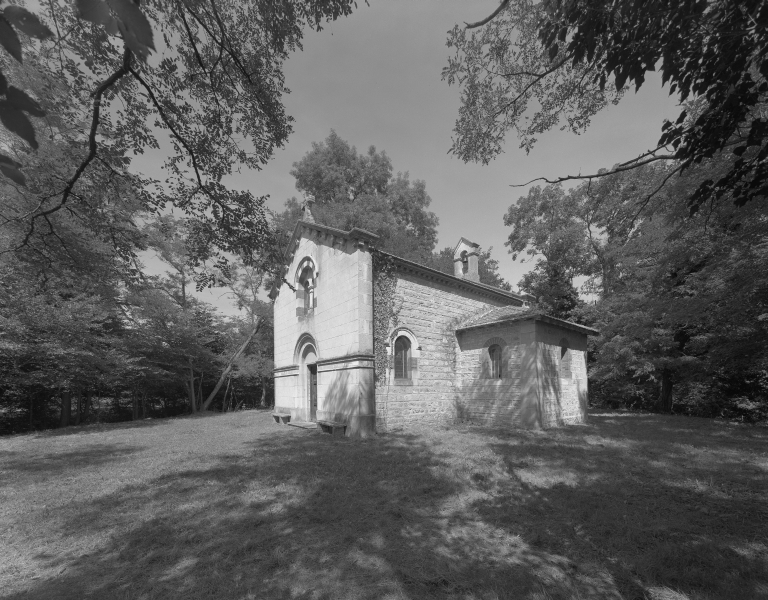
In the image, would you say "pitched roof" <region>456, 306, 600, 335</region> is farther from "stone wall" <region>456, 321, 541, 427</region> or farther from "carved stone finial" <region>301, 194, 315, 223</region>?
"carved stone finial" <region>301, 194, 315, 223</region>

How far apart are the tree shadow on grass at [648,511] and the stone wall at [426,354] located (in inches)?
179

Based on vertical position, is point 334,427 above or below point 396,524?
above

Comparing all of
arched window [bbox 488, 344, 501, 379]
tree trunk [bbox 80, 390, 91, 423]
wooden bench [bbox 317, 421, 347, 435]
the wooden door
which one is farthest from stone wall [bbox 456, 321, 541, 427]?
tree trunk [bbox 80, 390, 91, 423]

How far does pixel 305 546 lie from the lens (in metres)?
4.38

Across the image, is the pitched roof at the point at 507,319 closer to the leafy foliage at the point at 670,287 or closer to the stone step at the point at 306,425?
the leafy foliage at the point at 670,287

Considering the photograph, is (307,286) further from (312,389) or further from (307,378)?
(312,389)

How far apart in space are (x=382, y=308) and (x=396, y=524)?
29.3 feet

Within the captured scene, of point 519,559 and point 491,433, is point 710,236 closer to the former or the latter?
point 491,433

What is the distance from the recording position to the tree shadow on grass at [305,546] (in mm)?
3531

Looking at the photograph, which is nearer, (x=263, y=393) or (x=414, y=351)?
(x=414, y=351)

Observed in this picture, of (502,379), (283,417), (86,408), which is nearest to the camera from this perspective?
(502,379)

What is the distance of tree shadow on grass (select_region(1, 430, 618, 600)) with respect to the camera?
353cm

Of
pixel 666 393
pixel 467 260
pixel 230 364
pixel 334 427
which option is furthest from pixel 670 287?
pixel 230 364

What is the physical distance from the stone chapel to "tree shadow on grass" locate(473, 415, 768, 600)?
13.7 feet
